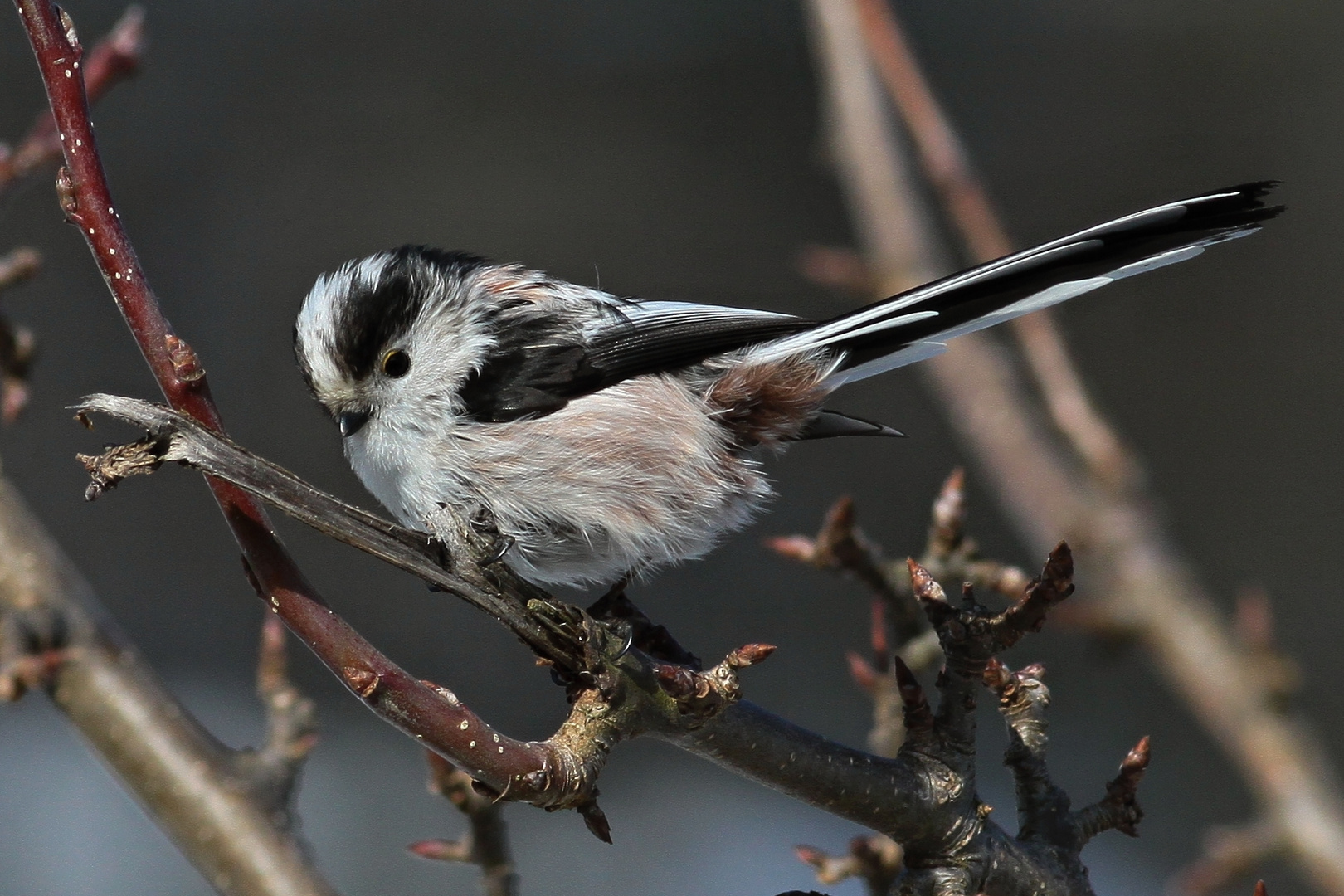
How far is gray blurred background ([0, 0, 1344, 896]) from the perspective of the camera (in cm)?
335

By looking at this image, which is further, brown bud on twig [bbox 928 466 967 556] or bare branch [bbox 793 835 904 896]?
brown bud on twig [bbox 928 466 967 556]

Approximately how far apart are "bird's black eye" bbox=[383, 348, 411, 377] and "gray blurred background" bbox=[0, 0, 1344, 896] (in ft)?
5.17

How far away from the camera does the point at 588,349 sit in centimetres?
168

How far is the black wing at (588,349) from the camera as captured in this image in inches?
63.5

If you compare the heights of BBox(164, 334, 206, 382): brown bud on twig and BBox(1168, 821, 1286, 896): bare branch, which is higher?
BBox(164, 334, 206, 382): brown bud on twig

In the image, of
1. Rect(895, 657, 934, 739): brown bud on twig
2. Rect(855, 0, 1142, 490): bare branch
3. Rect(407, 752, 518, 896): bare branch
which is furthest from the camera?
Rect(855, 0, 1142, 490): bare branch

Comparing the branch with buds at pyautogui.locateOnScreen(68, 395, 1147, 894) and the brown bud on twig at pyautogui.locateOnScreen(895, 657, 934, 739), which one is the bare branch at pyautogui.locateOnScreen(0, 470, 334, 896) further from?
the brown bud on twig at pyautogui.locateOnScreen(895, 657, 934, 739)

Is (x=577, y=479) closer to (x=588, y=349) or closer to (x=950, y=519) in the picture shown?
(x=588, y=349)

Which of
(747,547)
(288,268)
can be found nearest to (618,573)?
(747,547)

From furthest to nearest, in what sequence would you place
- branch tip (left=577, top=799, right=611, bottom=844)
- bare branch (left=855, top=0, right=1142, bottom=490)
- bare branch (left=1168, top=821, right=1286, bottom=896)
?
1. bare branch (left=855, top=0, right=1142, bottom=490)
2. bare branch (left=1168, top=821, right=1286, bottom=896)
3. branch tip (left=577, top=799, right=611, bottom=844)

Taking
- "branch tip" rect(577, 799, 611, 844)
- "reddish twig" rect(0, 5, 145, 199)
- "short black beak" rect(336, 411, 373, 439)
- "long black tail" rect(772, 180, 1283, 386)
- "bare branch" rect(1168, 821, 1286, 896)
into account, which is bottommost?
"bare branch" rect(1168, 821, 1286, 896)

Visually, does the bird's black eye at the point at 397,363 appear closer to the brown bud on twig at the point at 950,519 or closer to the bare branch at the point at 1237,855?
the brown bud on twig at the point at 950,519

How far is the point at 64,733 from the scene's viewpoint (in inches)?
128

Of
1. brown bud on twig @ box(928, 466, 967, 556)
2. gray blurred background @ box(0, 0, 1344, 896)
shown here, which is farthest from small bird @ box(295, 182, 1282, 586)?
gray blurred background @ box(0, 0, 1344, 896)
